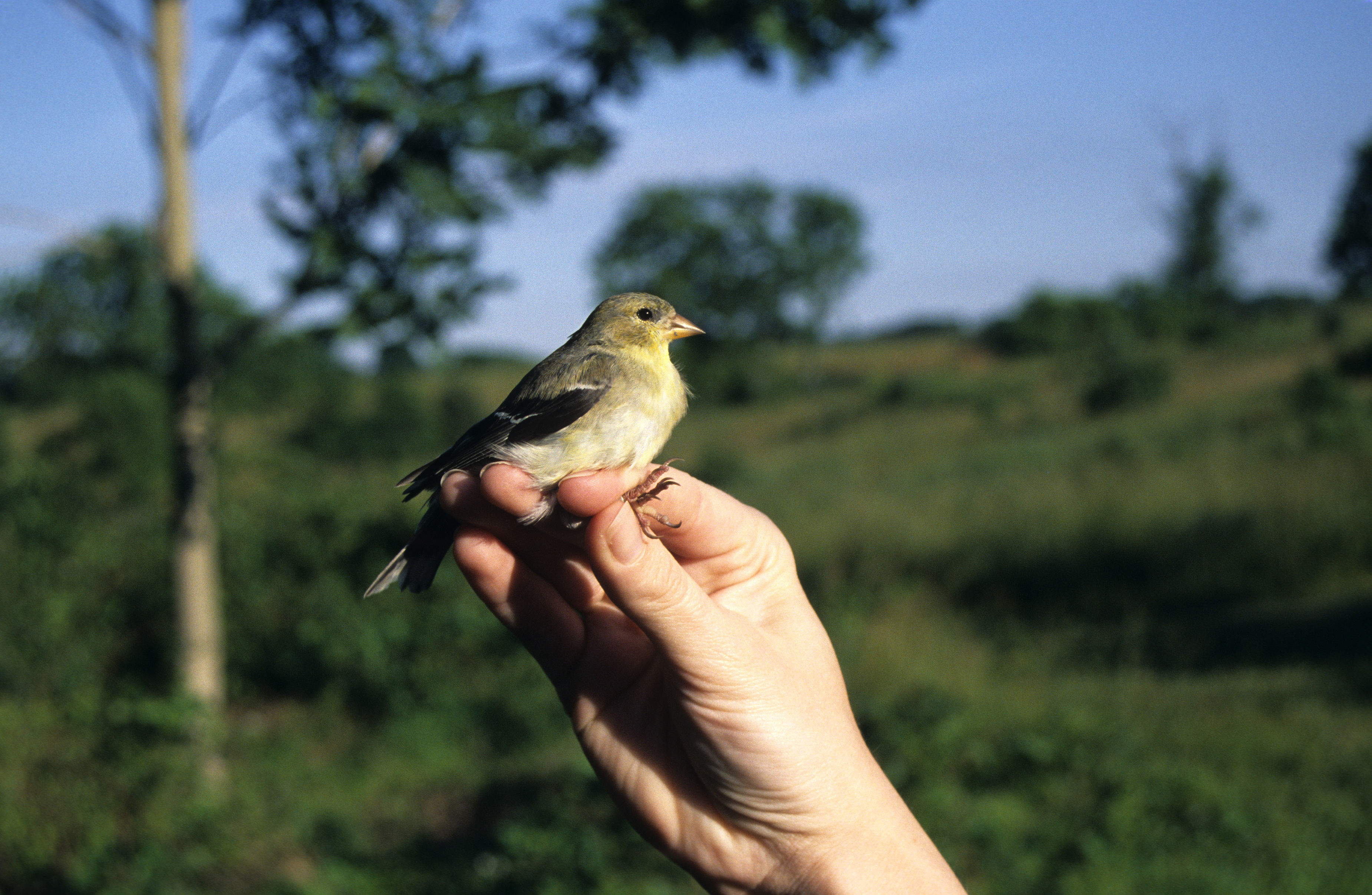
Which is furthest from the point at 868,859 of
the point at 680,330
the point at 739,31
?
the point at 739,31

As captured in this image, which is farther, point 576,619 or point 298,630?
point 298,630

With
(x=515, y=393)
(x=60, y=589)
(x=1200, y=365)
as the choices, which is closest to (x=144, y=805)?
(x=60, y=589)

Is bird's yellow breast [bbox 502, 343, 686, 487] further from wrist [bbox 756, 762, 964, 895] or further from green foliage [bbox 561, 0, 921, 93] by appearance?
green foliage [bbox 561, 0, 921, 93]

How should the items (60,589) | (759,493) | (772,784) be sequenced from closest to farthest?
(772,784) < (60,589) < (759,493)

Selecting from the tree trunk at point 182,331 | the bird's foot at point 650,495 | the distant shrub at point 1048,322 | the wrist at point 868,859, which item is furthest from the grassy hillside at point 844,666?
the distant shrub at point 1048,322

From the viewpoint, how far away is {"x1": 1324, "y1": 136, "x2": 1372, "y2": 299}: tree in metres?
19.1

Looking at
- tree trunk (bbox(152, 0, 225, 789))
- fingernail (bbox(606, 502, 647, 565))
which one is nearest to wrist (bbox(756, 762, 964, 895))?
fingernail (bbox(606, 502, 647, 565))

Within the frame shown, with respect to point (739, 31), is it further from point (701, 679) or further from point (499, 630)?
point (499, 630)

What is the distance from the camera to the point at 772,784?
217 centimetres

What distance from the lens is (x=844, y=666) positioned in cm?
794

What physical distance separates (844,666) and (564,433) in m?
5.96

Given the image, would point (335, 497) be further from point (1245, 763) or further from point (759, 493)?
point (759, 493)

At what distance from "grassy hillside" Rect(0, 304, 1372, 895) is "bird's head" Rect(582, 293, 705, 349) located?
2268 millimetres

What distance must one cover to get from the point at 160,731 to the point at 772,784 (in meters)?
5.20
